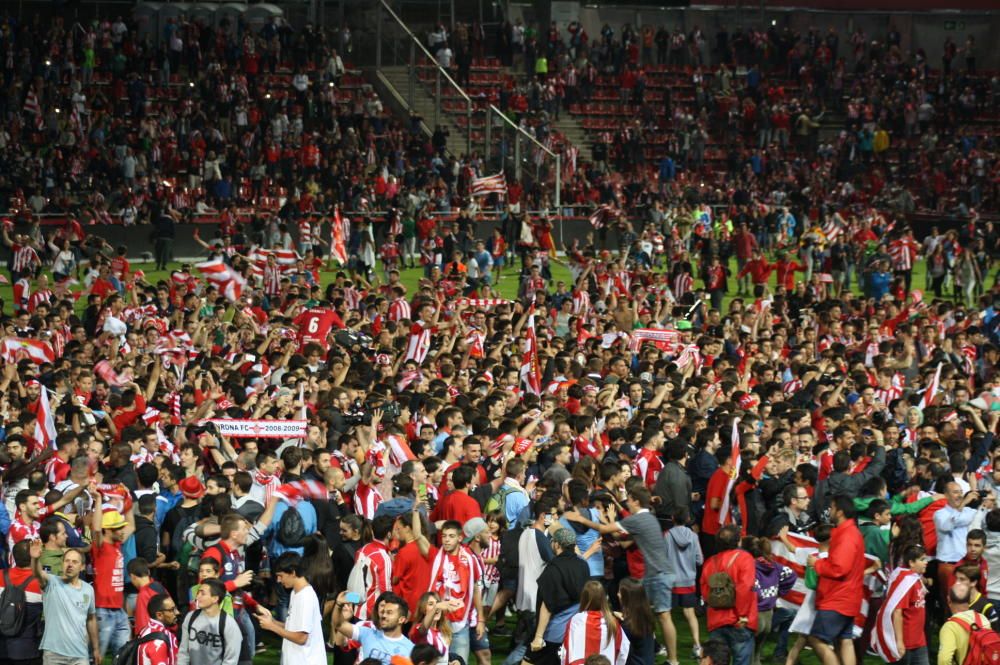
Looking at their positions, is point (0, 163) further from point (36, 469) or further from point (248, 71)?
point (36, 469)

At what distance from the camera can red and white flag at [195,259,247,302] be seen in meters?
25.5

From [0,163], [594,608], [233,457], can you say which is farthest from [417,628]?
[0,163]

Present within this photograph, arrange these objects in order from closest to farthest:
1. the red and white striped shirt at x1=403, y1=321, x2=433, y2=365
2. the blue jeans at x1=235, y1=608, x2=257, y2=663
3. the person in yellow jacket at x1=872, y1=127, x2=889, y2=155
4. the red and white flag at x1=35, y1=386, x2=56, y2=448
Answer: the blue jeans at x1=235, y1=608, x2=257, y2=663 < the red and white flag at x1=35, y1=386, x2=56, y2=448 < the red and white striped shirt at x1=403, y1=321, x2=433, y2=365 < the person in yellow jacket at x1=872, y1=127, x2=889, y2=155

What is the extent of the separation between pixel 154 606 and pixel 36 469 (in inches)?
119

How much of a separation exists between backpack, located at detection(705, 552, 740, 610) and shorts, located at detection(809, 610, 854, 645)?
2.42 feet

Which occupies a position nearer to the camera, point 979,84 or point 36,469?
point 36,469

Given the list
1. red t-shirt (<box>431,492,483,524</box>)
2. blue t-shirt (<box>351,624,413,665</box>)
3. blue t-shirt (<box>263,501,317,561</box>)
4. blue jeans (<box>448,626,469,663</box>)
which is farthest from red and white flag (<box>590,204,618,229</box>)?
blue t-shirt (<box>351,624,413,665</box>)

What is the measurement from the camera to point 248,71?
45188mm

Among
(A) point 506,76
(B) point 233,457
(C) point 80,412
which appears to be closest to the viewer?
(B) point 233,457

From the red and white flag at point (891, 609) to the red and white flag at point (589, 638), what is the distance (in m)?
2.34

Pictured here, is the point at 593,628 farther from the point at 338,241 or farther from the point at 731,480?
the point at 338,241

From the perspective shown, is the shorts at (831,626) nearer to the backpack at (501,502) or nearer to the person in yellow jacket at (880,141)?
the backpack at (501,502)

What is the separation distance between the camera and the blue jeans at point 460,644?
433 inches

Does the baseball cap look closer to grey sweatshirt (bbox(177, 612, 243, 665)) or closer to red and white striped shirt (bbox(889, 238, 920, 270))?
grey sweatshirt (bbox(177, 612, 243, 665))
